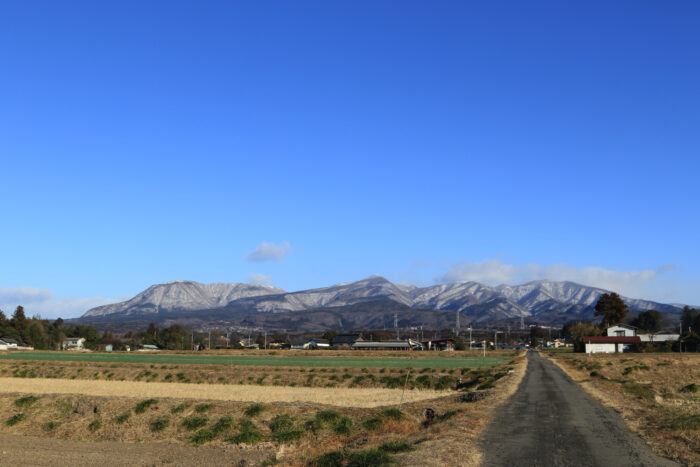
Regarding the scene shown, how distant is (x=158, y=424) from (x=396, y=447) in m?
13.2

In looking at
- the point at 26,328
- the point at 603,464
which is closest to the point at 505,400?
the point at 603,464

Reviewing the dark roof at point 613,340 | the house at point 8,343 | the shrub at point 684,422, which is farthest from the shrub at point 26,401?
the house at point 8,343

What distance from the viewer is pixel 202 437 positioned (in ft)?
84.4

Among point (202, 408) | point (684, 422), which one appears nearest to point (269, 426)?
point (202, 408)

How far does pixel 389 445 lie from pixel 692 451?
9.58 m

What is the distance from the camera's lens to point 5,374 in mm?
72500

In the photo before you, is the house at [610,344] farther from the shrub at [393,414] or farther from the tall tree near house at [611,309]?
the shrub at [393,414]

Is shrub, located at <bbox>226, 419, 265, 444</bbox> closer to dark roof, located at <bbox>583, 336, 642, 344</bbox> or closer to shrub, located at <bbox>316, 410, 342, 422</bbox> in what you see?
shrub, located at <bbox>316, 410, 342, 422</bbox>

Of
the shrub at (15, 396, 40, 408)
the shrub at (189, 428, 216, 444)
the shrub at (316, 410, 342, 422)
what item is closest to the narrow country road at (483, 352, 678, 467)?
the shrub at (316, 410, 342, 422)

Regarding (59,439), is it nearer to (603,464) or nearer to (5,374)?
(603,464)

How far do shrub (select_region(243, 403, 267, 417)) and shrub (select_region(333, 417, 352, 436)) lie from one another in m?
4.25

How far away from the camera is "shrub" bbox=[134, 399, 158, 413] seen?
3038 centimetres

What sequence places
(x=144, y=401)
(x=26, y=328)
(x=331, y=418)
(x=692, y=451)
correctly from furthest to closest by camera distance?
(x=26, y=328)
(x=144, y=401)
(x=331, y=418)
(x=692, y=451)

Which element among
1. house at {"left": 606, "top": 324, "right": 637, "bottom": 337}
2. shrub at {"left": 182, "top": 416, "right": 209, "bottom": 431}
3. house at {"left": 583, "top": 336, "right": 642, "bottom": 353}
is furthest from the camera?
house at {"left": 606, "top": 324, "right": 637, "bottom": 337}
